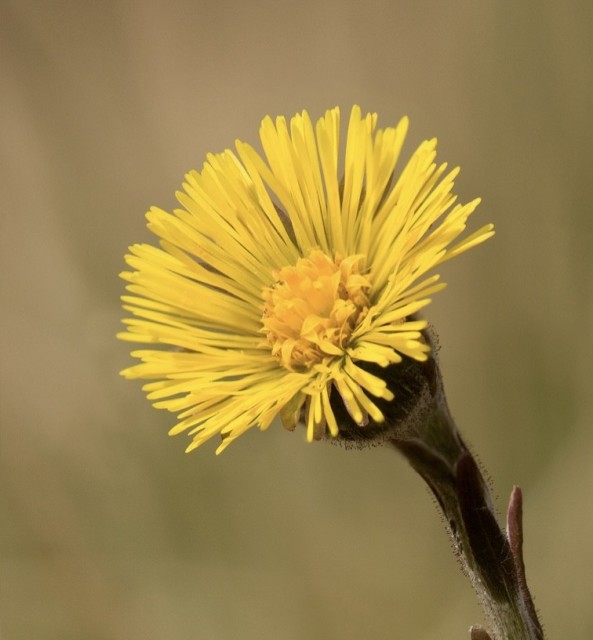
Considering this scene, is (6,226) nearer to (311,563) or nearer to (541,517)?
(311,563)

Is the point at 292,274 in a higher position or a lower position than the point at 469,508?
higher

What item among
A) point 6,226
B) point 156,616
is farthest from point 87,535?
point 6,226

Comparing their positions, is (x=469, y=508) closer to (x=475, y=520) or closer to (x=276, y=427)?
(x=475, y=520)

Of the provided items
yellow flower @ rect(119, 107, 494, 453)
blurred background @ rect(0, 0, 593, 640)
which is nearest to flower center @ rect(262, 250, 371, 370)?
yellow flower @ rect(119, 107, 494, 453)

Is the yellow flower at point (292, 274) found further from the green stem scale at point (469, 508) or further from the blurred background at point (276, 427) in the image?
the blurred background at point (276, 427)

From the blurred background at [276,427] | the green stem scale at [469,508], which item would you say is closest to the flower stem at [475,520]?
the green stem scale at [469,508]

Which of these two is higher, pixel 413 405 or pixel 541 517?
pixel 413 405

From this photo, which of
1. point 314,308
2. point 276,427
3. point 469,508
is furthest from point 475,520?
point 276,427
